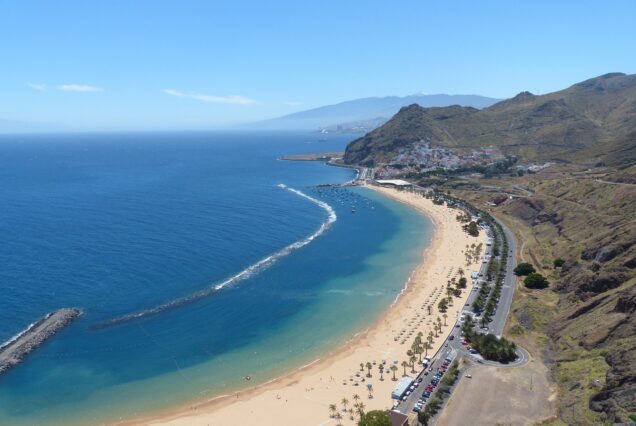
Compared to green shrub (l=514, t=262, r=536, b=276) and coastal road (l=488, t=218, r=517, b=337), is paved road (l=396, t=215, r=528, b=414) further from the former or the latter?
green shrub (l=514, t=262, r=536, b=276)

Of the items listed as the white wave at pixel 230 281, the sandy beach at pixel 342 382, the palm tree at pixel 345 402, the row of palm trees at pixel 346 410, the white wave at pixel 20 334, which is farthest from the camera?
the white wave at pixel 230 281

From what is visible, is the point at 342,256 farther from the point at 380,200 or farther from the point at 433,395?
the point at 380,200

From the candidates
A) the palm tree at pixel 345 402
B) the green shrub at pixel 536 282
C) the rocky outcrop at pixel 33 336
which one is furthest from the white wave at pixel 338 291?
the rocky outcrop at pixel 33 336

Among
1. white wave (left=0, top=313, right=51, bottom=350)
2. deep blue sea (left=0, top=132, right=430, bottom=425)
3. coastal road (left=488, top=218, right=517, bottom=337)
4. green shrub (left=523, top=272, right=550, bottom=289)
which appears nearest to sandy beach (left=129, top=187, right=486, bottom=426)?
deep blue sea (left=0, top=132, right=430, bottom=425)

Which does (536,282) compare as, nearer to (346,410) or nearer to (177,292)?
(346,410)

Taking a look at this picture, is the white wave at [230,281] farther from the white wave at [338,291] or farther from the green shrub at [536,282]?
the green shrub at [536,282]

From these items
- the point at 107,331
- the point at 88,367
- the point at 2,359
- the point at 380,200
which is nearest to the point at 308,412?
the point at 88,367

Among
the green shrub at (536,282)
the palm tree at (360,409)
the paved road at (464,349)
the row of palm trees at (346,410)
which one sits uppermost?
the green shrub at (536,282)
